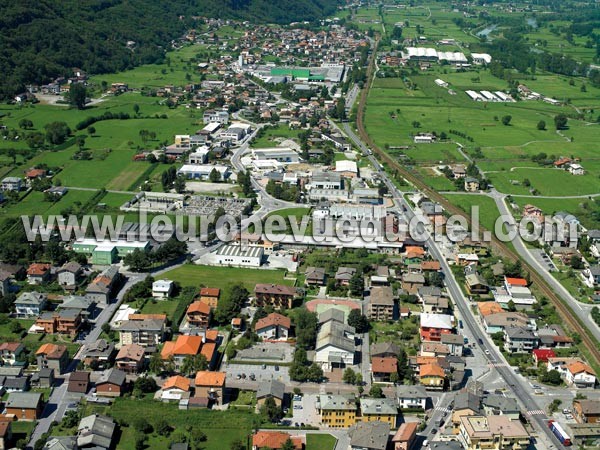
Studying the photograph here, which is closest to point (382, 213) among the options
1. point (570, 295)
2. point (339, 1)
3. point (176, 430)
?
point (570, 295)

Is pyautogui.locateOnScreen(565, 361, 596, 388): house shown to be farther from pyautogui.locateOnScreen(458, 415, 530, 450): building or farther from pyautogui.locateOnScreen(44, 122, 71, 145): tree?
pyautogui.locateOnScreen(44, 122, 71, 145): tree

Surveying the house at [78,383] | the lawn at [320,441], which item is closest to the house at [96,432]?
the house at [78,383]

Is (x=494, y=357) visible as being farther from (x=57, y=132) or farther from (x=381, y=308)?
(x=57, y=132)

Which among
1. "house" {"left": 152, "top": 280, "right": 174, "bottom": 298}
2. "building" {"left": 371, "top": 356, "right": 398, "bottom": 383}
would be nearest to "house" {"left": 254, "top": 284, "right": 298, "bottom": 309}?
"house" {"left": 152, "top": 280, "right": 174, "bottom": 298}

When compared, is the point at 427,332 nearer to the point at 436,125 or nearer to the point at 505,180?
the point at 505,180

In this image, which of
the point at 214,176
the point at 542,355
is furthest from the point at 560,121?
the point at 542,355

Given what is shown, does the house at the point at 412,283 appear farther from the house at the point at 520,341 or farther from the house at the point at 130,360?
the house at the point at 130,360

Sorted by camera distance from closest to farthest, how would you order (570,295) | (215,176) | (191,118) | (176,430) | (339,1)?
(176,430), (570,295), (215,176), (191,118), (339,1)
